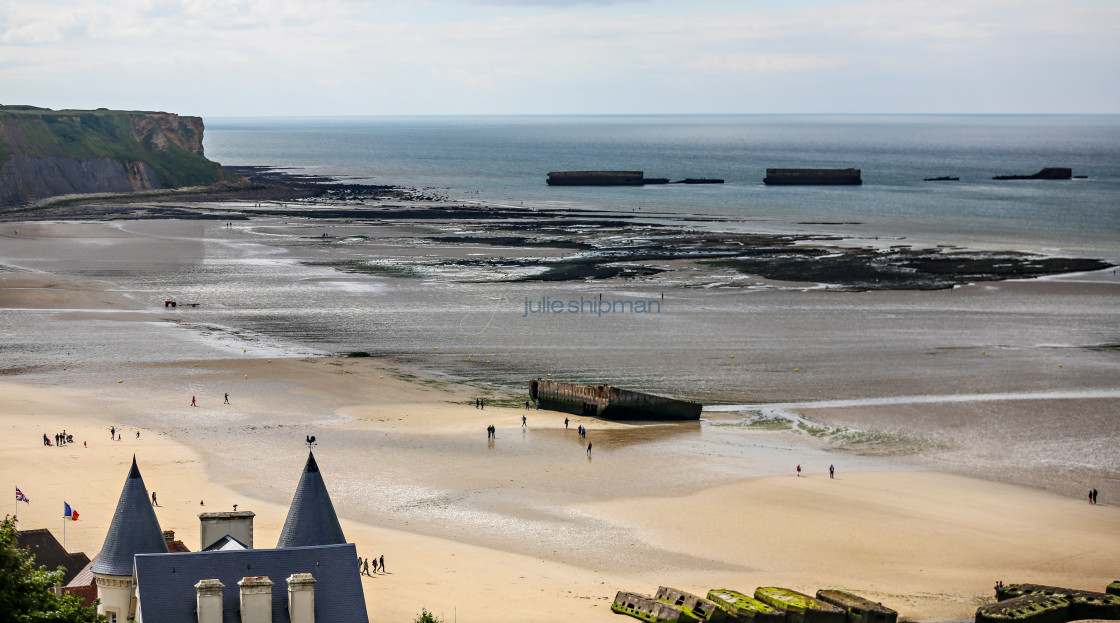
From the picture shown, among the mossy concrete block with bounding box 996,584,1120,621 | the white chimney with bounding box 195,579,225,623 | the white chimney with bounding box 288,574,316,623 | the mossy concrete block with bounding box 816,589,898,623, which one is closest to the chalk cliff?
the mossy concrete block with bounding box 816,589,898,623

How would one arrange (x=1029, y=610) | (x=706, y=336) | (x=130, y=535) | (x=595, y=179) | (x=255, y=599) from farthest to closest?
(x=595, y=179) → (x=706, y=336) → (x=1029, y=610) → (x=130, y=535) → (x=255, y=599)

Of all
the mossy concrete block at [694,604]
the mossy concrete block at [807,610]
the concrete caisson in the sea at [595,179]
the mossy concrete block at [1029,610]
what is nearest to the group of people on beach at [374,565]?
the mossy concrete block at [694,604]

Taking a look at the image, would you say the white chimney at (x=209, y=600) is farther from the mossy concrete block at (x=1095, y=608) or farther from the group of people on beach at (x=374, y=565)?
the mossy concrete block at (x=1095, y=608)

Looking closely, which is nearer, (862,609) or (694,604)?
(694,604)

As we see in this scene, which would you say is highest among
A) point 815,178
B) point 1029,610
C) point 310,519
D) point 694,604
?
point 815,178

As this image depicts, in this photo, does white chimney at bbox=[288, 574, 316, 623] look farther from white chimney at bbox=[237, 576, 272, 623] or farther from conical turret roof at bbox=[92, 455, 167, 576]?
conical turret roof at bbox=[92, 455, 167, 576]

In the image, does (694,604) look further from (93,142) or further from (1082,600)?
(93,142)

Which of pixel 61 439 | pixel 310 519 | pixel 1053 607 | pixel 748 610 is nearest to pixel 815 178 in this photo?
pixel 61 439

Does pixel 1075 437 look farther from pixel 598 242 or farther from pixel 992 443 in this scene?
pixel 598 242
